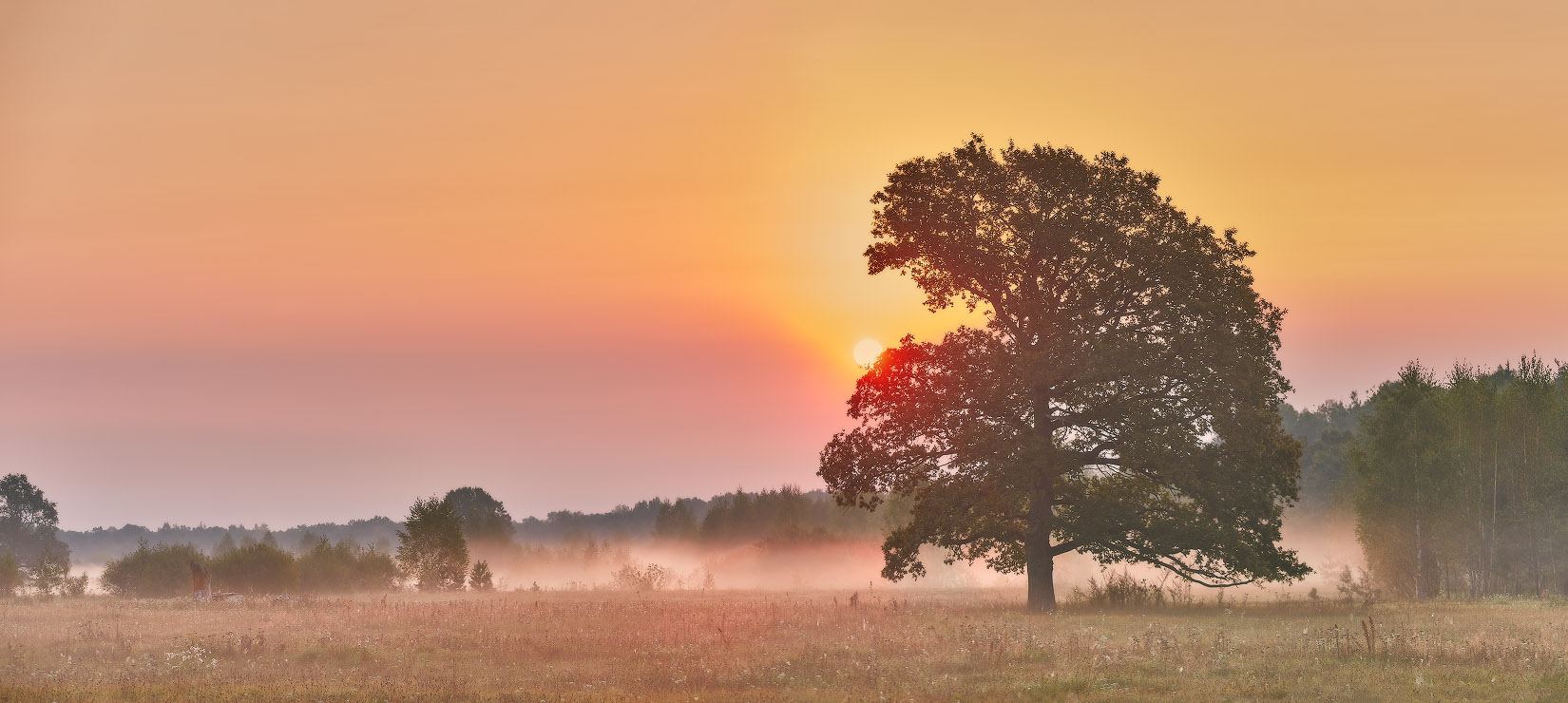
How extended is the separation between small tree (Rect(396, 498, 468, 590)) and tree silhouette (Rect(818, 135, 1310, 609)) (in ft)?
142

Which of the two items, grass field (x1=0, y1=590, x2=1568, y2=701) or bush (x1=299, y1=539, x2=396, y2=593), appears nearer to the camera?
grass field (x1=0, y1=590, x2=1568, y2=701)

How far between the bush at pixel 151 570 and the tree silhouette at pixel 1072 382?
51128 mm

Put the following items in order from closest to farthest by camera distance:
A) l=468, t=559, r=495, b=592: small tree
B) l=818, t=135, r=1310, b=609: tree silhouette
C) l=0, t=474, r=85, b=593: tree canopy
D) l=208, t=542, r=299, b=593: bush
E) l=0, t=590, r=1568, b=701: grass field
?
l=0, t=590, r=1568, b=701: grass field, l=818, t=135, r=1310, b=609: tree silhouette, l=208, t=542, r=299, b=593: bush, l=468, t=559, r=495, b=592: small tree, l=0, t=474, r=85, b=593: tree canopy

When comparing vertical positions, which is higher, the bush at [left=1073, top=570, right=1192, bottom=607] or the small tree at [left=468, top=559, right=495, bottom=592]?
the bush at [left=1073, top=570, right=1192, bottom=607]

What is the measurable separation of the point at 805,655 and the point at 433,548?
54.5 m

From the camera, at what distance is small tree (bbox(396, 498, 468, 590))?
246ft

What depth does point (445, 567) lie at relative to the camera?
75250mm

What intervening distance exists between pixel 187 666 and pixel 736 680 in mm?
12429

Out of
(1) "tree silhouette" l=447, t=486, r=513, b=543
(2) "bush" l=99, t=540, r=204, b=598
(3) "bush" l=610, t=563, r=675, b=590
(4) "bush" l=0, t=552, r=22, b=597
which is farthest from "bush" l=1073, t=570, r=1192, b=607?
(1) "tree silhouette" l=447, t=486, r=513, b=543

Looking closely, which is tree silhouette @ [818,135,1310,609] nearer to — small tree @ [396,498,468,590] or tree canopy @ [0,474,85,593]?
small tree @ [396,498,468,590]

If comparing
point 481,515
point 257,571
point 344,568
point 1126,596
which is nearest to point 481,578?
point 257,571

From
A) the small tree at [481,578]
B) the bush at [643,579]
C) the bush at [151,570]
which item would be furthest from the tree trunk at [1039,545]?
the bush at [151,570]

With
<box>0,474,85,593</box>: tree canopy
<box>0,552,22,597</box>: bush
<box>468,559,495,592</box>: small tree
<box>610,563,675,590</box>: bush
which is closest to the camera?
<box>610,563,675,590</box>: bush

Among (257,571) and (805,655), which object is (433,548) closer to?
(257,571)
